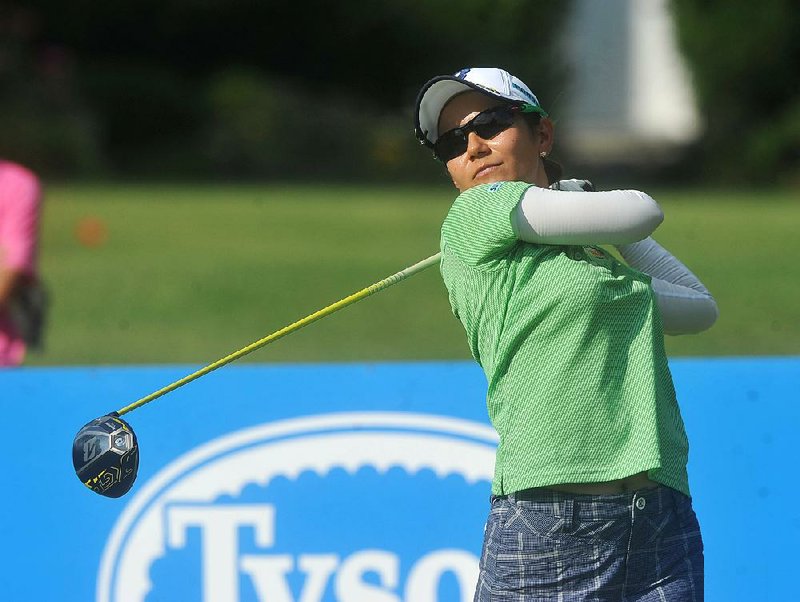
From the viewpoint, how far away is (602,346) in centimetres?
237

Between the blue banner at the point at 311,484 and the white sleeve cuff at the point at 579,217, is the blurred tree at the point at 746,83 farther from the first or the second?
the white sleeve cuff at the point at 579,217

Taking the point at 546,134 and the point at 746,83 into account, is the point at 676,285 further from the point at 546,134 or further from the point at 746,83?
the point at 746,83

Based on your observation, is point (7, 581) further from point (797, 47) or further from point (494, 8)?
point (797, 47)

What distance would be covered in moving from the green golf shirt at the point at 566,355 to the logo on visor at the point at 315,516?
4.21ft

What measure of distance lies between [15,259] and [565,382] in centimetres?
312

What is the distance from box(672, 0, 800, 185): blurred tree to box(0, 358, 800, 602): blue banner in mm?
28524

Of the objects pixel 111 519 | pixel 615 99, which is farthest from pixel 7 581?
pixel 615 99

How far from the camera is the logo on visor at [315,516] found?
3.62 meters

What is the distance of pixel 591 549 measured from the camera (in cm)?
240

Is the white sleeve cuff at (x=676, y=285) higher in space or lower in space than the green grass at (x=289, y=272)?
lower

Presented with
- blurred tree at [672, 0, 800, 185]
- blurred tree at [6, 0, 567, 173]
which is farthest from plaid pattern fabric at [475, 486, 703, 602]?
blurred tree at [672, 0, 800, 185]

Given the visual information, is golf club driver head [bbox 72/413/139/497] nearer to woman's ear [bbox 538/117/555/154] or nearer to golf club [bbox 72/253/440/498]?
golf club [bbox 72/253/440/498]

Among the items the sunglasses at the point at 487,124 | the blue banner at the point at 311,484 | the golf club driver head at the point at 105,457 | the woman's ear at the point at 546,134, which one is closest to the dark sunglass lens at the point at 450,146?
the sunglasses at the point at 487,124

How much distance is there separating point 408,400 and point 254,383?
0.45 m
